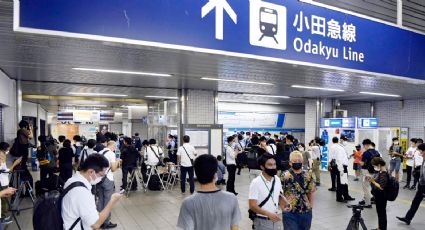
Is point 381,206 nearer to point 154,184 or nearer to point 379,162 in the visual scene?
point 379,162

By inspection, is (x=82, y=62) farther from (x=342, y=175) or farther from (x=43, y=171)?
(x=342, y=175)

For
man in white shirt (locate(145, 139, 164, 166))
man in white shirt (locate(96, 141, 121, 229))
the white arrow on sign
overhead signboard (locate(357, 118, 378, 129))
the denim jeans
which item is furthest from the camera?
overhead signboard (locate(357, 118, 378, 129))

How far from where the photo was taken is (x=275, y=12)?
10.4 ft

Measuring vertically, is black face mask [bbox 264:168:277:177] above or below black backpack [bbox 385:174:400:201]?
above

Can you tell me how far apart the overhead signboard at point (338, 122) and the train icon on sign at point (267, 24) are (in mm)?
10455

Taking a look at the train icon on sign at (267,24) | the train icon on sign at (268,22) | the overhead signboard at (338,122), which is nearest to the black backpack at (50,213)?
the train icon on sign at (267,24)

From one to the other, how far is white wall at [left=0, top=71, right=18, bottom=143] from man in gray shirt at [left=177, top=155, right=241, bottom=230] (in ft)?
22.1

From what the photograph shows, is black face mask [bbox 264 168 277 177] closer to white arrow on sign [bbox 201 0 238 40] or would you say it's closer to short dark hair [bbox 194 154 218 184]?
short dark hair [bbox 194 154 218 184]

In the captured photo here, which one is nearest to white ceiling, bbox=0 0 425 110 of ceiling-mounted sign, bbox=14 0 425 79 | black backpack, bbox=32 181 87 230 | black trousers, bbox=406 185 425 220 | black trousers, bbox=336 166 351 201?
ceiling-mounted sign, bbox=14 0 425 79

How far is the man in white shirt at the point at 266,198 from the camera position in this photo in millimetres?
3223

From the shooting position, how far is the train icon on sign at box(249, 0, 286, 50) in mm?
3049

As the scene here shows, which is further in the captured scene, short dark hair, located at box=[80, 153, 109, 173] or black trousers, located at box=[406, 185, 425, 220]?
black trousers, located at box=[406, 185, 425, 220]

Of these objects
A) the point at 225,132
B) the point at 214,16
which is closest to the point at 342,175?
the point at 214,16

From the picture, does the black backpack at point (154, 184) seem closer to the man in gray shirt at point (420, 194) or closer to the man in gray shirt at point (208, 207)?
the man in gray shirt at point (420, 194)
